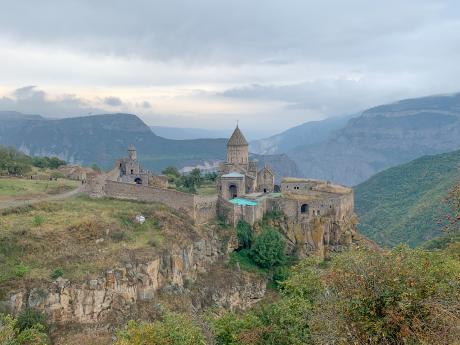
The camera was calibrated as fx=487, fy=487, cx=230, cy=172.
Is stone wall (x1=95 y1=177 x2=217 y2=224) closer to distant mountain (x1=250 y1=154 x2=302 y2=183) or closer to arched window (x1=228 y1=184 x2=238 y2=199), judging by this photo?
arched window (x1=228 y1=184 x2=238 y2=199)

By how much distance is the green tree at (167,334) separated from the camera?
54.9 ft

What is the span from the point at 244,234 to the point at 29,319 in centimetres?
1885

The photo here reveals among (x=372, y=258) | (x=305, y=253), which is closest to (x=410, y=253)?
(x=372, y=258)

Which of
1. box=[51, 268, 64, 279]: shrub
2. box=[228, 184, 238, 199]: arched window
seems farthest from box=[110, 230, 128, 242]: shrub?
box=[228, 184, 238, 199]: arched window

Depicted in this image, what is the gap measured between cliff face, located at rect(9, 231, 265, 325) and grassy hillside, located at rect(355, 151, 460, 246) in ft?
105

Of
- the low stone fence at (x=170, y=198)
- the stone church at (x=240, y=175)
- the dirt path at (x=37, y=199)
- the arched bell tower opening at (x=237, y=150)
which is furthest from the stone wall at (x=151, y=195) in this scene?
the arched bell tower opening at (x=237, y=150)

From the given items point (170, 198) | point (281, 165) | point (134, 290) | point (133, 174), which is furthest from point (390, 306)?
point (281, 165)

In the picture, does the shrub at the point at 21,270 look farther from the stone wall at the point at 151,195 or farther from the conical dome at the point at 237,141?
the conical dome at the point at 237,141

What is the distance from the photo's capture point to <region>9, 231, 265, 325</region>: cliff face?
2492 cm

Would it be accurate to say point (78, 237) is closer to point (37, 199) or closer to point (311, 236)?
point (37, 199)

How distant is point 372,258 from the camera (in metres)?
12.5

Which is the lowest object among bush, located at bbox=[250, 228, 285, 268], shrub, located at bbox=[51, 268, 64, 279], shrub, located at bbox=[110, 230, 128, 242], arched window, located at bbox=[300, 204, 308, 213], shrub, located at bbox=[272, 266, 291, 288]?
shrub, located at bbox=[272, 266, 291, 288]

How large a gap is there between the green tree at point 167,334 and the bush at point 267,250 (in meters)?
20.2

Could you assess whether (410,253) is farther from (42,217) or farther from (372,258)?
(42,217)
